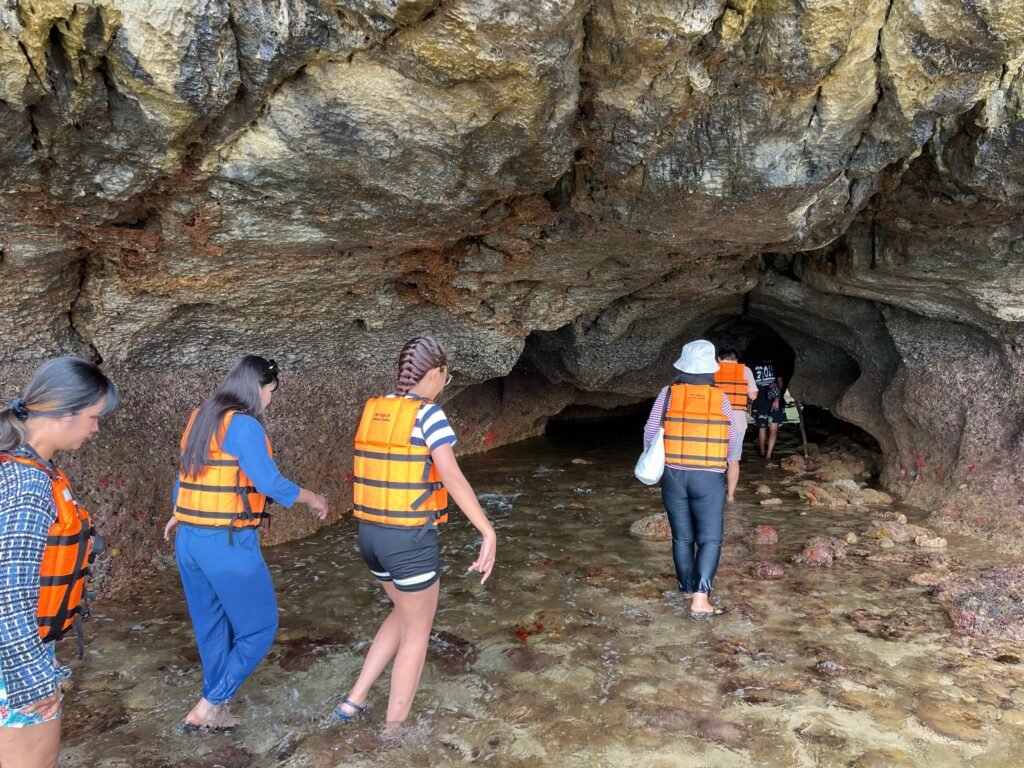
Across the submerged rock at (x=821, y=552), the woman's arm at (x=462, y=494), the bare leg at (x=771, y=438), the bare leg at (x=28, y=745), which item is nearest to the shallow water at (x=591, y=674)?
the submerged rock at (x=821, y=552)

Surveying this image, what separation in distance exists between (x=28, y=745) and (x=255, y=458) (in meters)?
1.20

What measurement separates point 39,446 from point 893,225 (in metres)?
5.56

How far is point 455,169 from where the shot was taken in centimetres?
379

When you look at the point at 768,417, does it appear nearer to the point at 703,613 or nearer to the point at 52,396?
the point at 703,613

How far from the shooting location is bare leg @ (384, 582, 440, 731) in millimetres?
2984

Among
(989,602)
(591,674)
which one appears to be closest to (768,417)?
(989,602)

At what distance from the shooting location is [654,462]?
14.5ft

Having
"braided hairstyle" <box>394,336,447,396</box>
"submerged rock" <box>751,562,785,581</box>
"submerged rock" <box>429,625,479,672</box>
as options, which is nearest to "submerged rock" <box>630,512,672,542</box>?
"submerged rock" <box>751,562,785,581</box>

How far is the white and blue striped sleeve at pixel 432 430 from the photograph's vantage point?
291 centimetres

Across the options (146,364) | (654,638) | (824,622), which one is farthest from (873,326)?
(146,364)

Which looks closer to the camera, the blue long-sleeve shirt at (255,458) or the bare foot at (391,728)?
the blue long-sleeve shirt at (255,458)

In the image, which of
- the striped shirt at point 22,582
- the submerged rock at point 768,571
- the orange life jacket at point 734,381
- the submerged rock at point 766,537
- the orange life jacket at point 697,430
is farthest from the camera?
the orange life jacket at point 734,381

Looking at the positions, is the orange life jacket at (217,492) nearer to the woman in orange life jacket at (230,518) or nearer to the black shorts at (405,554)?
the woman in orange life jacket at (230,518)

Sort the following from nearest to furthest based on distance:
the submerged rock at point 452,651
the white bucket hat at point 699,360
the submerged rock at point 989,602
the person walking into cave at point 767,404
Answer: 1. the submerged rock at point 452,651
2. the submerged rock at point 989,602
3. the white bucket hat at point 699,360
4. the person walking into cave at point 767,404
